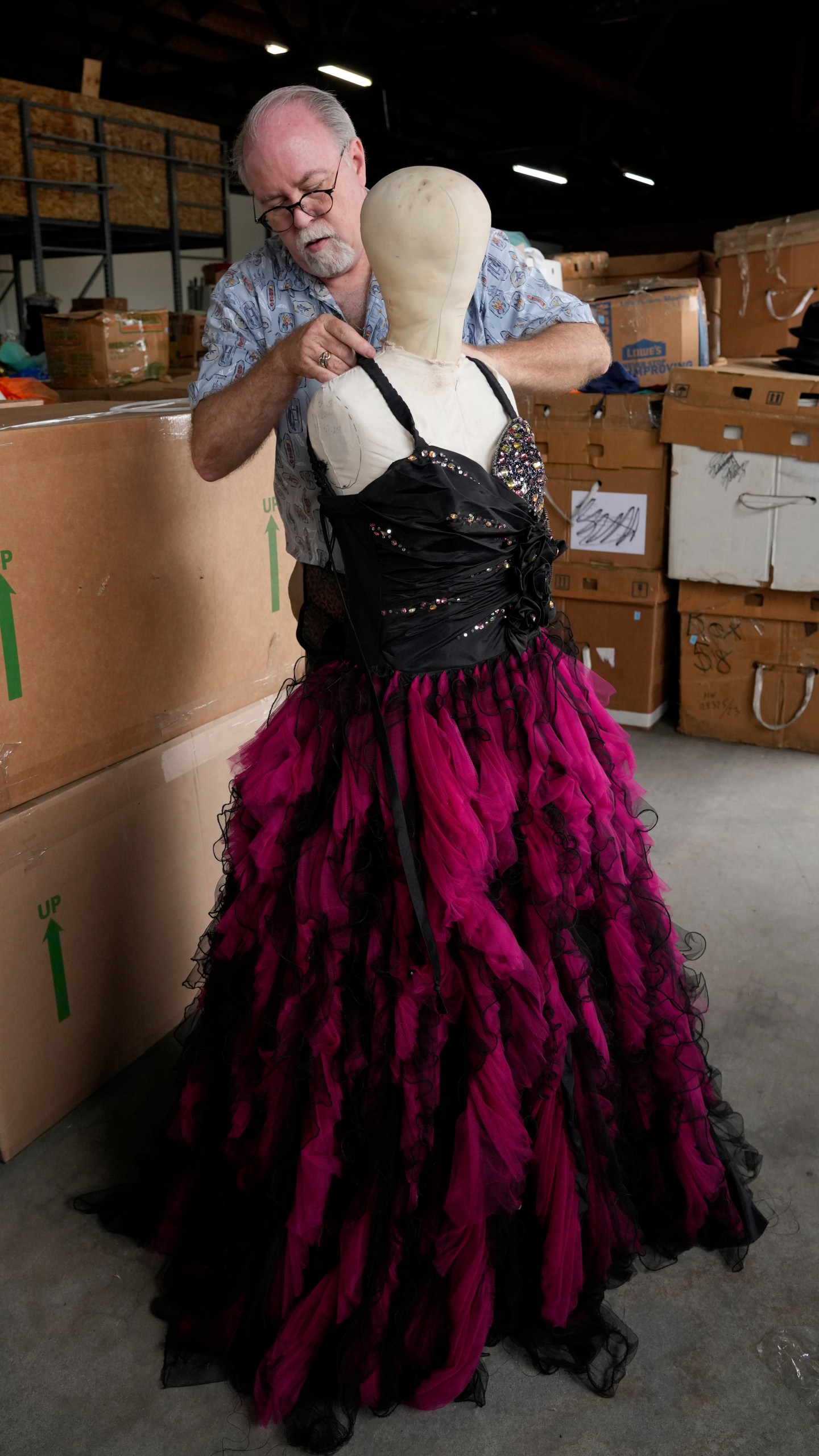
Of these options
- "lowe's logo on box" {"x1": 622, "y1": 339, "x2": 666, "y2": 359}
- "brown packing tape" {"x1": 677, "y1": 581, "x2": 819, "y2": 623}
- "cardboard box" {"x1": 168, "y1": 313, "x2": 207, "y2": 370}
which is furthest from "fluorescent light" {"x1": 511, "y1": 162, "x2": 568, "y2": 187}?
"brown packing tape" {"x1": 677, "y1": 581, "x2": 819, "y2": 623}

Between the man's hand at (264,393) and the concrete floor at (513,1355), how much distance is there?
3.74ft

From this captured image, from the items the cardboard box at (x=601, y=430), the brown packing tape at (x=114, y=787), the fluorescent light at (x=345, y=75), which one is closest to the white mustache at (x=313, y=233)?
the brown packing tape at (x=114, y=787)

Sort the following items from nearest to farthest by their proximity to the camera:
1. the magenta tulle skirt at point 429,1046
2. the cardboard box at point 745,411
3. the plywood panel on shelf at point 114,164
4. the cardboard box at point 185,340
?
the magenta tulle skirt at point 429,1046 < the cardboard box at point 745,411 < the cardboard box at point 185,340 < the plywood panel on shelf at point 114,164

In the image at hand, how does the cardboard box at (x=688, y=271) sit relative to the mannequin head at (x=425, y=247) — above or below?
above

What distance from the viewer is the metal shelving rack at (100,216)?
16.9ft

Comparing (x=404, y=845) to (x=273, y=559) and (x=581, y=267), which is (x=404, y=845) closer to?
(x=273, y=559)

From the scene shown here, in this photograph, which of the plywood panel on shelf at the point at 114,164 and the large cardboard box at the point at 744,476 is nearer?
the large cardboard box at the point at 744,476

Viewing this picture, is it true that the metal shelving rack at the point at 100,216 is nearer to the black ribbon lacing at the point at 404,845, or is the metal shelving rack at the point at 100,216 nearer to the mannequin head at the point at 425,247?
the mannequin head at the point at 425,247

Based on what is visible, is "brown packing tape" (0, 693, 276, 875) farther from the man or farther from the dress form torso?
the dress form torso

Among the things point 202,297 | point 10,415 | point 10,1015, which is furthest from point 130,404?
point 202,297

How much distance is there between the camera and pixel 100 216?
5715 mm

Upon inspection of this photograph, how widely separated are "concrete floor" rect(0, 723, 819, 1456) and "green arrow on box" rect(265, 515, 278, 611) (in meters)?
0.90

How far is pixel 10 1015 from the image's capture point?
5.46ft

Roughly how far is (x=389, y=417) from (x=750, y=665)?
7.99 feet
